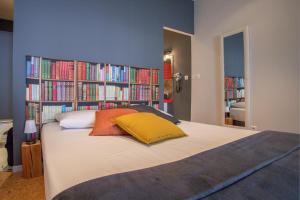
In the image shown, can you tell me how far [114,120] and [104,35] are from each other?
1.56 metres

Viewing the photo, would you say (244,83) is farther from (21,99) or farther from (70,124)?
(21,99)

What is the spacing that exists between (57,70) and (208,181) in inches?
88.2

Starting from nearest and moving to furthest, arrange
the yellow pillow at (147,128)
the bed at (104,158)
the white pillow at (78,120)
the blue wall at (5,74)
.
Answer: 1. the bed at (104,158)
2. the yellow pillow at (147,128)
3. the white pillow at (78,120)
4. the blue wall at (5,74)

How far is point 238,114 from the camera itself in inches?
115

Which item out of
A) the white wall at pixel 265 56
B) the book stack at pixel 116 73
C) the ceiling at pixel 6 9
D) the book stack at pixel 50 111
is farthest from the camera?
the ceiling at pixel 6 9

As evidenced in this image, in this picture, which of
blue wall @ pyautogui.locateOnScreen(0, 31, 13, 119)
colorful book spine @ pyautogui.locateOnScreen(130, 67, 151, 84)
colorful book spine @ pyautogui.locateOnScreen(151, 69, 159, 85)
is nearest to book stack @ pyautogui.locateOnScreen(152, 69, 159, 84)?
colorful book spine @ pyautogui.locateOnScreen(151, 69, 159, 85)

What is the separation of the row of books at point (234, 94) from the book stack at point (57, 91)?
8.26 feet

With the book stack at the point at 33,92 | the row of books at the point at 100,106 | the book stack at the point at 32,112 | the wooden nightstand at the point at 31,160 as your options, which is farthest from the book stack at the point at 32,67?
the wooden nightstand at the point at 31,160

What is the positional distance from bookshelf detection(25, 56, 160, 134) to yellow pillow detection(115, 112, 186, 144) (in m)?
1.10

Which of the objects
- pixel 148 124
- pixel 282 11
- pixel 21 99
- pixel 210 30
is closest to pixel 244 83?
pixel 282 11

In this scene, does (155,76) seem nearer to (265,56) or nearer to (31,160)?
(265,56)

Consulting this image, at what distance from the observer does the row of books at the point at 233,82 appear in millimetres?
2818

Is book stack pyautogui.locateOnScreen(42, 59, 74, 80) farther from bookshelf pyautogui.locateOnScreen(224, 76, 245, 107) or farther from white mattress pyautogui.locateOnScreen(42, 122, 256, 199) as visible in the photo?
bookshelf pyautogui.locateOnScreen(224, 76, 245, 107)

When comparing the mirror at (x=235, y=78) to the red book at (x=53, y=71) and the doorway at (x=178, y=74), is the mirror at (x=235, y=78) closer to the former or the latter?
the doorway at (x=178, y=74)
